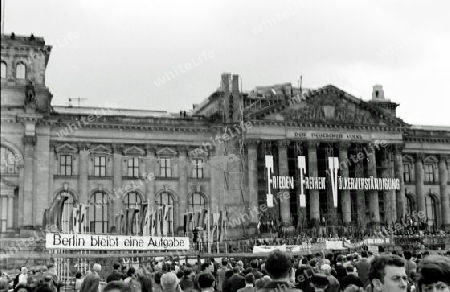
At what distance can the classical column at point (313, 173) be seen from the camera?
65.9 meters

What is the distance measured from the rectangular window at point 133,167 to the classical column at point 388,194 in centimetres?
2357

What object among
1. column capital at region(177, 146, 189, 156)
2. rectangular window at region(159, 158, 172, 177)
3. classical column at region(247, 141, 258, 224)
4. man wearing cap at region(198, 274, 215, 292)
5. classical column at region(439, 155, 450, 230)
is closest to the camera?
man wearing cap at region(198, 274, 215, 292)

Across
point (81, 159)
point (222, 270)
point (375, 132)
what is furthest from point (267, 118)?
point (222, 270)

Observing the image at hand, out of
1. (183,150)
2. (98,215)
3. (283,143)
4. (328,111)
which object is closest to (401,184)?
(328,111)

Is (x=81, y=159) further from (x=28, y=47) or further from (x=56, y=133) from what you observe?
(x=28, y=47)

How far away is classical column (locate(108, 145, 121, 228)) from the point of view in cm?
6077

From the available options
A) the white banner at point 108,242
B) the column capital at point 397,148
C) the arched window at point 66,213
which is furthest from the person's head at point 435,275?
the column capital at point 397,148

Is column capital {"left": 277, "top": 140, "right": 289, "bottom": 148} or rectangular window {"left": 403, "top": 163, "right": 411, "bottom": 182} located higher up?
column capital {"left": 277, "top": 140, "right": 289, "bottom": 148}

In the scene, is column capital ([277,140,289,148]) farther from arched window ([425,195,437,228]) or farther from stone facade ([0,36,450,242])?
arched window ([425,195,437,228])

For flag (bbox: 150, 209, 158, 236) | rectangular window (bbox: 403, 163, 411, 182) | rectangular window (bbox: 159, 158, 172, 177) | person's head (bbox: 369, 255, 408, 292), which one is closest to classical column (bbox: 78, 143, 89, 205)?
rectangular window (bbox: 159, 158, 172, 177)

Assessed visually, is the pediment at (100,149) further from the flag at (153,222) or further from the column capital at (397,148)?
the column capital at (397,148)

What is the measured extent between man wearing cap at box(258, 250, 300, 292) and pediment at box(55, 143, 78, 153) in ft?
175

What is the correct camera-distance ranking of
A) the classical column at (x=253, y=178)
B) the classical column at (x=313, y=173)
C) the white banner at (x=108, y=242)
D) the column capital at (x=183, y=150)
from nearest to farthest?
1. the white banner at (x=108, y=242)
2. the classical column at (x=253, y=178)
3. the column capital at (x=183, y=150)
4. the classical column at (x=313, y=173)

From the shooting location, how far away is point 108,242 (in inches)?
1209
